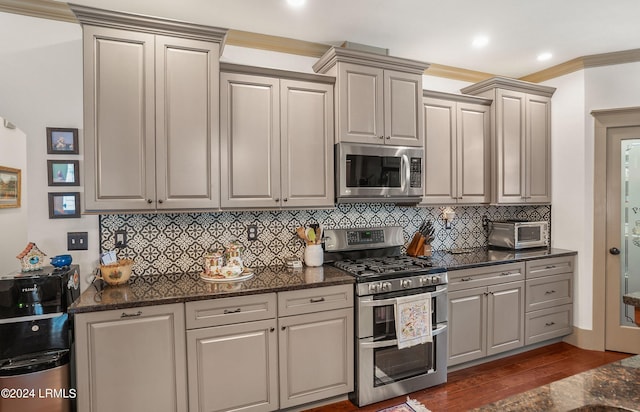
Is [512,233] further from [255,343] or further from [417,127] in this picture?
[255,343]

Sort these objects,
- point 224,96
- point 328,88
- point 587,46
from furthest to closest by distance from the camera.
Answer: point 587,46, point 328,88, point 224,96

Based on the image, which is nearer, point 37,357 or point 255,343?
point 37,357

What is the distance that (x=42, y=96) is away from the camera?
2.34 metres

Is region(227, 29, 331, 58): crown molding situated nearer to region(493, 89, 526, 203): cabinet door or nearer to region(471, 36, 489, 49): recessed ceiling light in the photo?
region(471, 36, 489, 49): recessed ceiling light

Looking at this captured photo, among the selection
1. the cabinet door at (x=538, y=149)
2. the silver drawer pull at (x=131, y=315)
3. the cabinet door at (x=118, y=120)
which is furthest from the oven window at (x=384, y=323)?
the cabinet door at (x=538, y=149)

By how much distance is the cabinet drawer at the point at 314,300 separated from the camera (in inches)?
90.5

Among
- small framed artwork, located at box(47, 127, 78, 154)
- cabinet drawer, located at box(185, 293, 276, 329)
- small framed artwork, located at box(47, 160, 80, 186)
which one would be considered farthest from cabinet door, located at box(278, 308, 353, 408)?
small framed artwork, located at box(47, 127, 78, 154)

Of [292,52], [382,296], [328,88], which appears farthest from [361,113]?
[382,296]

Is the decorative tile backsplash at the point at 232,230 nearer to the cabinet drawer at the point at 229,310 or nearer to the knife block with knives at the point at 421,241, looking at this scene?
the knife block with knives at the point at 421,241

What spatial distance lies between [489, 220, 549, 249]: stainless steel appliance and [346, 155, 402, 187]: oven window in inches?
59.9

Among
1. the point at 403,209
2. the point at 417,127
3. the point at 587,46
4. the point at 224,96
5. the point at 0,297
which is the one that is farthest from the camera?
the point at 403,209

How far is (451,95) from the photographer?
3320mm

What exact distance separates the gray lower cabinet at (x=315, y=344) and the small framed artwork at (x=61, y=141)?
177cm

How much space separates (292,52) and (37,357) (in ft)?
9.16
